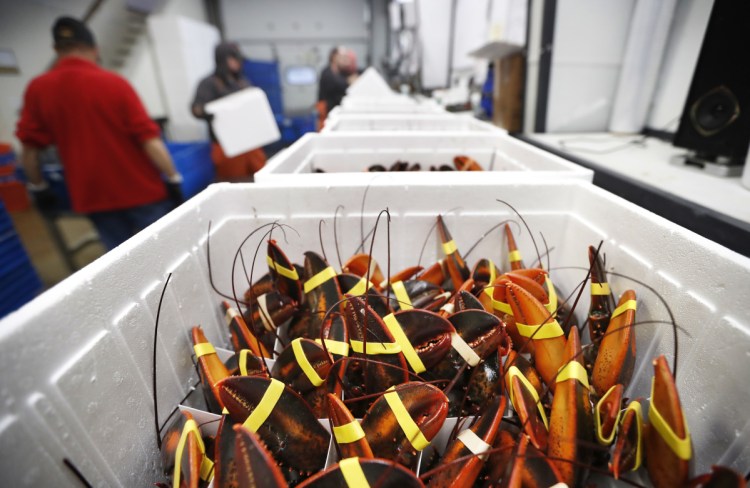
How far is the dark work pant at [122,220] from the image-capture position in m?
1.60

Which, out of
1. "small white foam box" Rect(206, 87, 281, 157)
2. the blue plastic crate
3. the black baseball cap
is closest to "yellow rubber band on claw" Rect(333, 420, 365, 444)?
"small white foam box" Rect(206, 87, 281, 157)

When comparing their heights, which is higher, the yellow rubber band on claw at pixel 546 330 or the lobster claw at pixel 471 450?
the yellow rubber band on claw at pixel 546 330

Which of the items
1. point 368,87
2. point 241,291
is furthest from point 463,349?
point 368,87

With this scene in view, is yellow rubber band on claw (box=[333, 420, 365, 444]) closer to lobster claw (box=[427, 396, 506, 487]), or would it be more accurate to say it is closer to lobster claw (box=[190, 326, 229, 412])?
lobster claw (box=[427, 396, 506, 487])

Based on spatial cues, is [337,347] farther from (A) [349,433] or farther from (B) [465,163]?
(B) [465,163]

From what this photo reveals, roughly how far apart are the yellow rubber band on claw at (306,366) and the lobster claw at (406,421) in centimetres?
12

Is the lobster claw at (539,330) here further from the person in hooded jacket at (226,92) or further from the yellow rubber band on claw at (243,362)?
the person in hooded jacket at (226,92)

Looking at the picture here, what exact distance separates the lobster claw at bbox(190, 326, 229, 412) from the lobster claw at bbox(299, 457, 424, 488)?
9.7 inches

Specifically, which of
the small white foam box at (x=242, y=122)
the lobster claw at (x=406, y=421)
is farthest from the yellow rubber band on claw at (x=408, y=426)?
the small white foam box at (x=242, y=122)

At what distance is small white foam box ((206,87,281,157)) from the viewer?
1700 millimetres

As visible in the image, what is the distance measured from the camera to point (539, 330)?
55cm

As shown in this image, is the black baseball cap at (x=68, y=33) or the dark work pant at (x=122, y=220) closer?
the black baseball cap at (x=68, y=33)

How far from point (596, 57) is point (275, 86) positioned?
582cm

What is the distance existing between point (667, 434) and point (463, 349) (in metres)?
0.25
